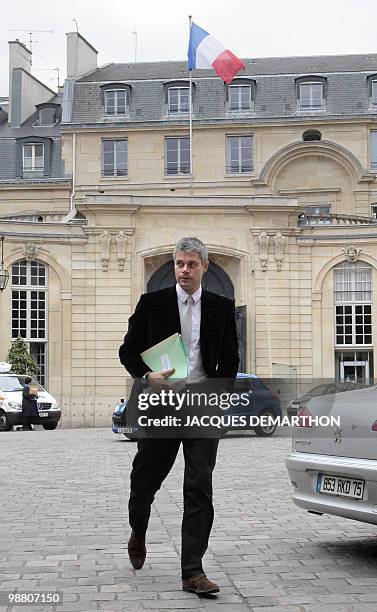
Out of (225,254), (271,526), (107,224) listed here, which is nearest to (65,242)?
(107,224)

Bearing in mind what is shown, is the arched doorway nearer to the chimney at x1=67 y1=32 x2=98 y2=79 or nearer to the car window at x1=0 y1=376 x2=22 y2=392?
the car window at x1=0 y1=376 x2=22 y2=392

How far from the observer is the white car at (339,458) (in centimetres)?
732

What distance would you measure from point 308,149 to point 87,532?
38966 mm

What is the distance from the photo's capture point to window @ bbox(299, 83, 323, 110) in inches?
1884

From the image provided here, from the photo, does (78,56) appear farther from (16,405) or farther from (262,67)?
(16,405)

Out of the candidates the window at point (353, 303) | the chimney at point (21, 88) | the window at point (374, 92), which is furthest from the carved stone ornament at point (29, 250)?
the chimney at point (21, 88)

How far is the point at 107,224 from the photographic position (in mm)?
38062

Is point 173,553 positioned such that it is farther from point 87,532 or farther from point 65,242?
point 65,242

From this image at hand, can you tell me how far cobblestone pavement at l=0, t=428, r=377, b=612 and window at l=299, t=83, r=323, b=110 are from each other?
117 feet

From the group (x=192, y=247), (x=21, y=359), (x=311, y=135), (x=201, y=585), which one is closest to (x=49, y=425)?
(x=21, y=359)

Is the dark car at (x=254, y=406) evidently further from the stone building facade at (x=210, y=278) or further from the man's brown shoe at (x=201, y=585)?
the man's brown shoe at (x=201, y=585)

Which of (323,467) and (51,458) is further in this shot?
(51,458)

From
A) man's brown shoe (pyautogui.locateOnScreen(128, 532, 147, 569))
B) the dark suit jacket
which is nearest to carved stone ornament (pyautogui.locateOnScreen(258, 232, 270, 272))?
man's brown shoe (pyautogui.locateOnScreen(128, 532, 147, 569))

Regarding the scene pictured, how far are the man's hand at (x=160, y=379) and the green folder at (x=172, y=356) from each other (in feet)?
0.11
